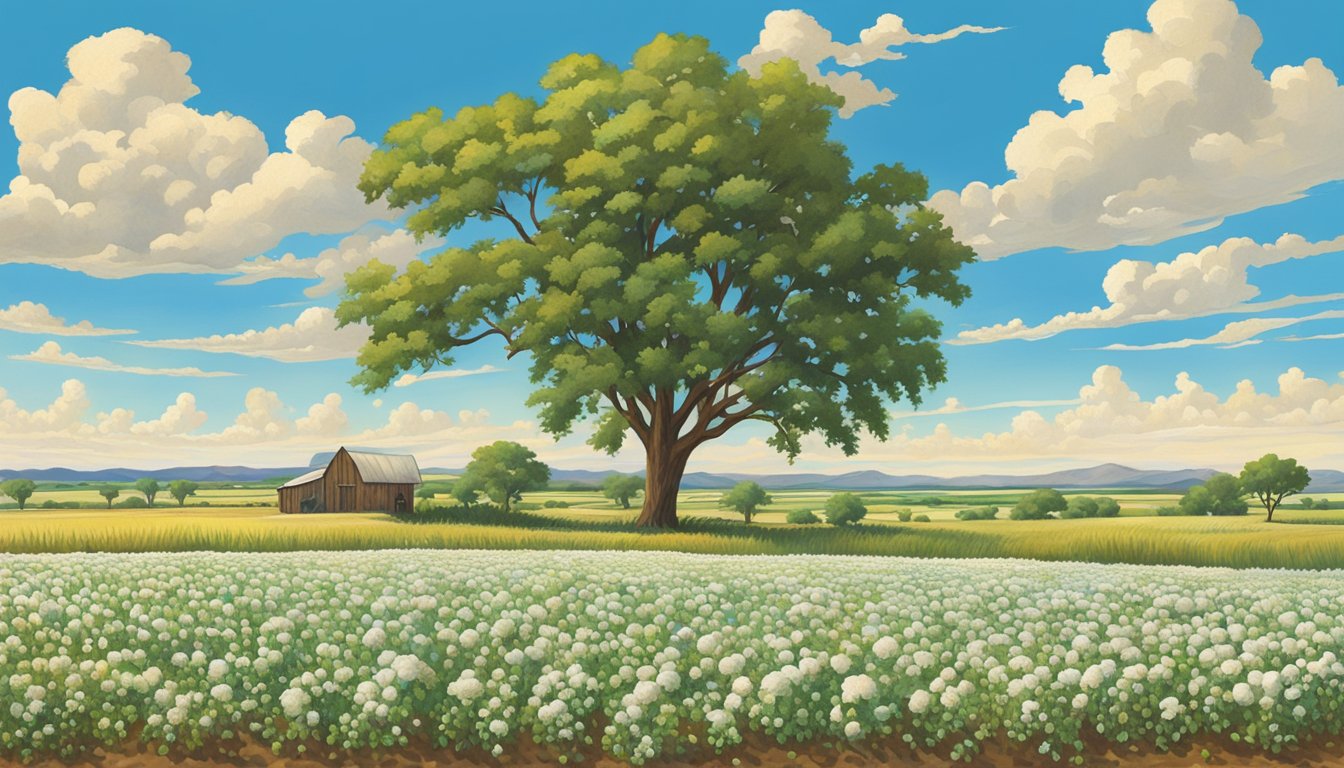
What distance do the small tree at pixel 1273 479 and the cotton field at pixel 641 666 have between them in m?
48.0

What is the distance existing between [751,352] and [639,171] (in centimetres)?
569

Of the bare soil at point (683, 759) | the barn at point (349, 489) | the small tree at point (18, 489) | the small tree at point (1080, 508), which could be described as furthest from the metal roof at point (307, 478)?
the bare soil at point (683, 759)

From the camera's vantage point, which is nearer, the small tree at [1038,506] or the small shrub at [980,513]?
the small shrub at [980,513]

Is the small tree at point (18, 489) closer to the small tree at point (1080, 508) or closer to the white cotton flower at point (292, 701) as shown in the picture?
the small tree at point (1080, 508)

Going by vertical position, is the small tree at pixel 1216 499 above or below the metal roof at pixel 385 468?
below

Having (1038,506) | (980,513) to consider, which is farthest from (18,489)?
(1038,506)

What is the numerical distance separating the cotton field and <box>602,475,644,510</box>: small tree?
4993cm

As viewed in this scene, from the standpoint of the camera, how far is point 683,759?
8203mm

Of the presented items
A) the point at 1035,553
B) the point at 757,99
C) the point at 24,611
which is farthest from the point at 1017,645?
the point at 757,99

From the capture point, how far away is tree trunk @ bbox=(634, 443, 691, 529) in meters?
29.8

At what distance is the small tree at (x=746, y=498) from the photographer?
48.9m

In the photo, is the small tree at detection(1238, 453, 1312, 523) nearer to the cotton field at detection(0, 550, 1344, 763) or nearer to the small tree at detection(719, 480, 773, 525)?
the small tree at detection(719, 480, 773, 525)

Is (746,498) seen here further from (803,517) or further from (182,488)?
(182,488)

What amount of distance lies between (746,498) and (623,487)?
14961 millimetres
